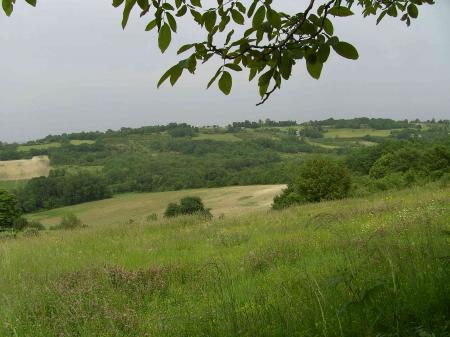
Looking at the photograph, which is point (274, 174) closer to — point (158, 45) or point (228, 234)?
point (228, 234)

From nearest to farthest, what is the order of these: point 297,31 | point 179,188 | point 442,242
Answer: point 297,31 < point 442,242 < point 179,188

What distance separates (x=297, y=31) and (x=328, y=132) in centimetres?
15667

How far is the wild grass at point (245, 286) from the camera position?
9.74 ft

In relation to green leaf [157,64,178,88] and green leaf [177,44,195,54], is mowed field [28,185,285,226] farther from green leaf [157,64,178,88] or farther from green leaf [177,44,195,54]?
green leaf [157,64,178,88]

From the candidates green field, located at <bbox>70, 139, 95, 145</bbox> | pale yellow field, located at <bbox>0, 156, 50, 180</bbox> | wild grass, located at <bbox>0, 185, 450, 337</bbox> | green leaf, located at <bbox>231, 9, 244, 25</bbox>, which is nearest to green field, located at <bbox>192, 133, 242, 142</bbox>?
green field, located at <bbox>70, 139, 95, 145</bbox>

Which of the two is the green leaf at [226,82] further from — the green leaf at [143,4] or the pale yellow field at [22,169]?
the pale yellow field at [22,169]

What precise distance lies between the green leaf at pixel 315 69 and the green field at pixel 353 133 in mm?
138175

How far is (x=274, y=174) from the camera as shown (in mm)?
91750

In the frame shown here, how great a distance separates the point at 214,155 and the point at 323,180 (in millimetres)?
103205

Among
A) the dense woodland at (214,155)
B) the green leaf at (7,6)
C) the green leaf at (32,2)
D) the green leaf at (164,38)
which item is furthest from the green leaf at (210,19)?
the dense woodland at (214,155)

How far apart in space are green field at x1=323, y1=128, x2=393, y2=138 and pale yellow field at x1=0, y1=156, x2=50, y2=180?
9498cm

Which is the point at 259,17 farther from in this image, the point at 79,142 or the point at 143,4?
the point at 79,142

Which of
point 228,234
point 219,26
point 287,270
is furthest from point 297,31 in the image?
point 228,234

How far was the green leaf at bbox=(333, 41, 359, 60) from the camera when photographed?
1.98m
